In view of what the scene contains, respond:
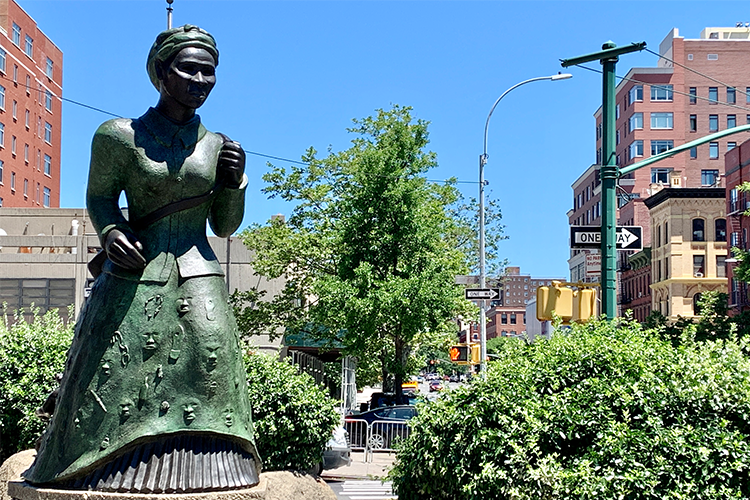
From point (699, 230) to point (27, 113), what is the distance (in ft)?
161

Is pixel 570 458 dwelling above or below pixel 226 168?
below

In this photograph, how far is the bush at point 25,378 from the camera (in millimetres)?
12578

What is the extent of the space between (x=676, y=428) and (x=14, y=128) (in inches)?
2321

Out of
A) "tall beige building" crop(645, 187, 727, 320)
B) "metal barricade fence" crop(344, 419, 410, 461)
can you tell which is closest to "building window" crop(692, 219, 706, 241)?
"tall beige building" crop(645, 187, 727, 320)

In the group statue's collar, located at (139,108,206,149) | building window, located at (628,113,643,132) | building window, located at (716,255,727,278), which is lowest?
statue's collar, located at (139,108,206,149)

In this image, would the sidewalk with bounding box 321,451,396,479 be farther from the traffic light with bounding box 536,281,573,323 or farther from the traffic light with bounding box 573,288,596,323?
the traffic light with bounding box 573,288,596,323

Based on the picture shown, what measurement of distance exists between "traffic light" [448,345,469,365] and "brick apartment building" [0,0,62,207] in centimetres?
3723

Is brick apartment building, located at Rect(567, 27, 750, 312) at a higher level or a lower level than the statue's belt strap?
higher

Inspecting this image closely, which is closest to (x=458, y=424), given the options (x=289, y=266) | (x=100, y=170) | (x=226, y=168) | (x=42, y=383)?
(x=226, y=168)

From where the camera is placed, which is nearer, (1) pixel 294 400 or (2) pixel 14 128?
(1) pixel 294 400

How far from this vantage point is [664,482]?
762 centimetres

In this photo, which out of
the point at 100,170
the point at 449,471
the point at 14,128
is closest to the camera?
the point at 100,170

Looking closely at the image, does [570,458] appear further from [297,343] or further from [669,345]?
[297,343]

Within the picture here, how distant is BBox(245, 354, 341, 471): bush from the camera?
12.3 m
